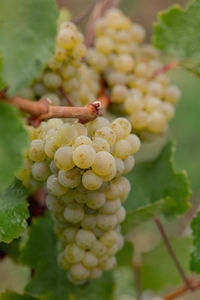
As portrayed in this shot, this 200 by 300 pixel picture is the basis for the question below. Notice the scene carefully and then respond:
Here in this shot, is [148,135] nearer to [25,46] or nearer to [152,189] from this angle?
[152,189]

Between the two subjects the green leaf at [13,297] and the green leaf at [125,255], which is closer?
the green leaf at [13,297]

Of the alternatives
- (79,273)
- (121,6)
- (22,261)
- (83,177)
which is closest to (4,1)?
(83,177)

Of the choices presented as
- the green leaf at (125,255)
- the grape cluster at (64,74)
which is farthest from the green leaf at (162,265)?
the grape cluster at (64,74)

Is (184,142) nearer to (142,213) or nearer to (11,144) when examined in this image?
(142,213)

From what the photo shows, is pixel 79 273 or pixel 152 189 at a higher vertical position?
pixel 152 189

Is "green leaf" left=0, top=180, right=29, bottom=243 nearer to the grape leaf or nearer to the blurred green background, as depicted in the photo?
the grape leaf

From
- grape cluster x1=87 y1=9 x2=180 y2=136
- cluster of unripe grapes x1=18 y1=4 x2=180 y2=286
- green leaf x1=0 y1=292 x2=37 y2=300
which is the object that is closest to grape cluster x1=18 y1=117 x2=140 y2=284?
cluster of unripe grapes x1=18 y1=4 x2=180 y2=286

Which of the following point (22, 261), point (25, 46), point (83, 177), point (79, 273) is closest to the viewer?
point (25, 46)

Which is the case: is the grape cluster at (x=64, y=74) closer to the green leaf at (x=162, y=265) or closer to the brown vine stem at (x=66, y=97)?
the brown vine stem at (x=66, y=97)
